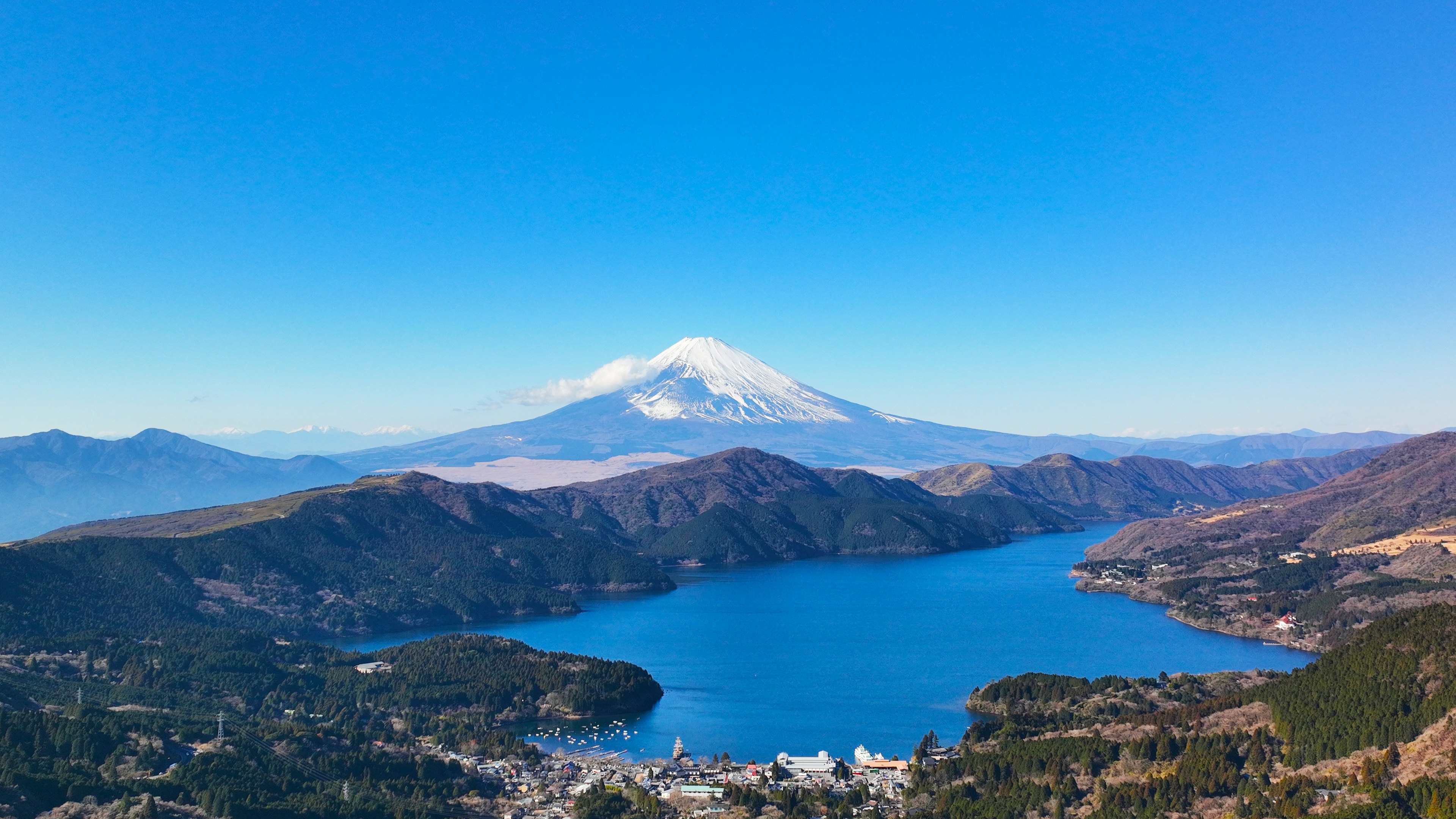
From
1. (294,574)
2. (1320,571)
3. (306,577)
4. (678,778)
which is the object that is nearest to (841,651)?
(678,778)

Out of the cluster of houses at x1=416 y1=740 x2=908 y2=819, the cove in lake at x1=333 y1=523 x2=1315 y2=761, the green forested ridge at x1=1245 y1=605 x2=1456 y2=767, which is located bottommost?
the cluster of houses at x1=416 y1=740 x2=908 y2=819

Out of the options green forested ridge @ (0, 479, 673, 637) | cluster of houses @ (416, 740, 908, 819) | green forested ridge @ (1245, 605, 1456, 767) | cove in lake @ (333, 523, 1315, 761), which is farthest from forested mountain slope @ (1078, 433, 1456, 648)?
green forested ridge @ (0, 479, 673, 637)

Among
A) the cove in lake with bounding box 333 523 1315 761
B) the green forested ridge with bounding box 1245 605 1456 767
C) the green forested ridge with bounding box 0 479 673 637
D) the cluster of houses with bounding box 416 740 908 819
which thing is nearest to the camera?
the green forested ridge with bounding box 1245 605 1456 767

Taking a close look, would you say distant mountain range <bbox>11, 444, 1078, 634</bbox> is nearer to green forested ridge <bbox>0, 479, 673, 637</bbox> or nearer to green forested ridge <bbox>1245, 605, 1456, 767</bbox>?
green forested ridge <bbox>0, 479, 673, 637</bbox>

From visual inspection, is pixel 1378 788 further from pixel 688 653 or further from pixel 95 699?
pixel 95 699

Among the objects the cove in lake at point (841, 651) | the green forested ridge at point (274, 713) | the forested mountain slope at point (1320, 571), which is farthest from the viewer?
the forested mountain slope at point (1320, 571)

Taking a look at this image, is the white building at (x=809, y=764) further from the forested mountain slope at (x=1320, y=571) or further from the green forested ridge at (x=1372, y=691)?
the forested mountain slope at (x=1320, y=571)

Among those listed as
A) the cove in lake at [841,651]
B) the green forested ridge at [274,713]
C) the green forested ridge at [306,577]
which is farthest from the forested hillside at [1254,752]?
the green forested ridge at [306,577]

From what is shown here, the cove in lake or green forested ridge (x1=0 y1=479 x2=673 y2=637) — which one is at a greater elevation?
green forested ridge (x1=0 y1=479 x2=673 y2=637)

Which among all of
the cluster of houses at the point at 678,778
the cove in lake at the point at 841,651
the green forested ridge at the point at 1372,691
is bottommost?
the cluster of houses at the point at 678,778
